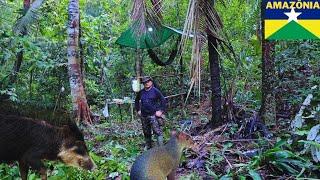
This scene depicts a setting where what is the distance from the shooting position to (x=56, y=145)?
5.75 m

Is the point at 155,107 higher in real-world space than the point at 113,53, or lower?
lower

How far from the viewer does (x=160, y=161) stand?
194 inches

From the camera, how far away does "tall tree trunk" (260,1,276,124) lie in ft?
24.0

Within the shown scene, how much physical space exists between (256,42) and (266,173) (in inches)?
188

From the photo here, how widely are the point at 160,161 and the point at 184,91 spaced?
24.7 ft

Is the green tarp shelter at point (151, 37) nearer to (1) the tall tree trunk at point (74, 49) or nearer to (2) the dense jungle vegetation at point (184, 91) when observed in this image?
(2) the dense jungle vegetation at point (184, 91)

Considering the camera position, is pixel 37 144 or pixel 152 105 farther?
pixel 152 105

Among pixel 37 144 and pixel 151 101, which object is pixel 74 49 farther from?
pixel 37 144

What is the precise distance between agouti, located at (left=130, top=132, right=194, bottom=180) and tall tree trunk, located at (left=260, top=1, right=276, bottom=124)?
2.44 meters

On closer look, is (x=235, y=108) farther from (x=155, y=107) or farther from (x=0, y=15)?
(x=0, y=15)

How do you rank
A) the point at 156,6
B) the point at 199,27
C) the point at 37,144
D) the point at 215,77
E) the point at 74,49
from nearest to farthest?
the point at 37,144 < the point at 199,27 < the point at 156,6 < the point at 215,77 < the point at 74,49

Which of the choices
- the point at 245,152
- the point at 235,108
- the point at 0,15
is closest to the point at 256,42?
the point at 235,108

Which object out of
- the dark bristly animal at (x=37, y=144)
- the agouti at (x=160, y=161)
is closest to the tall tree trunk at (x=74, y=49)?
the dark bristly animal at (x=37, y=144)

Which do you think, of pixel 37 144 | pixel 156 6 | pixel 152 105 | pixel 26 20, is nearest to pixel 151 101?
pixel 152 105
